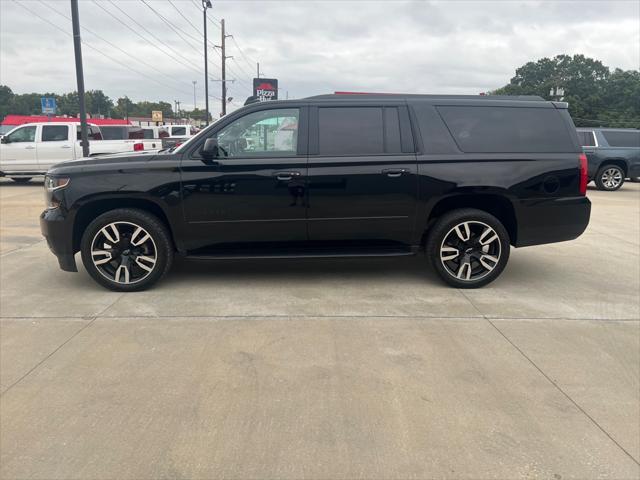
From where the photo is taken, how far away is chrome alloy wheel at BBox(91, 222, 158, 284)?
489 cm

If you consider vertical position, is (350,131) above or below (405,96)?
below

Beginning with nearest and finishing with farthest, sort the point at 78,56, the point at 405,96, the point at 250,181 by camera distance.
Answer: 1. the point at 250,181
2. the point at 405,96
3. the point at 78,56

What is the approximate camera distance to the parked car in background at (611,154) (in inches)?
614

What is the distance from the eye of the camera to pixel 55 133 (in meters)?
15.8

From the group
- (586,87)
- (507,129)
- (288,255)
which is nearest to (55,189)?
(288,255)

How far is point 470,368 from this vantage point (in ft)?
11.3

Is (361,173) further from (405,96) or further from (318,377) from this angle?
(318,377)

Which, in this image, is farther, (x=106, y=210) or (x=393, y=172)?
(x=106, y=210)

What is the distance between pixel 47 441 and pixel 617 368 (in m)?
3.58

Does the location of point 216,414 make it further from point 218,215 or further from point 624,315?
point 624,315

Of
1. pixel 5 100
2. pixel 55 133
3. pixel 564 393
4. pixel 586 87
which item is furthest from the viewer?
pixel 5 100

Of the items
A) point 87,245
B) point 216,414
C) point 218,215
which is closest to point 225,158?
point 218,215

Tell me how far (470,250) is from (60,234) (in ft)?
13.2

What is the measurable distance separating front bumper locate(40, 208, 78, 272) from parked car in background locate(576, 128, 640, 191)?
15257 millimetres
